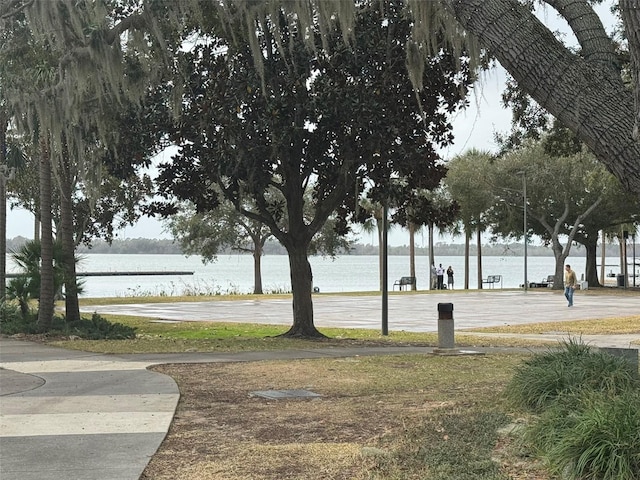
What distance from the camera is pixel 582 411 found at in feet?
19.7

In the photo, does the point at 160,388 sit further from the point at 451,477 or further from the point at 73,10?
the point at 73,10

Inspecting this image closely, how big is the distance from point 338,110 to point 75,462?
9578 mm

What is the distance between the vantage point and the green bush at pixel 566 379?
6941 millimetres

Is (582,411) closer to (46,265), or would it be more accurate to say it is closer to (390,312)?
(46,265)

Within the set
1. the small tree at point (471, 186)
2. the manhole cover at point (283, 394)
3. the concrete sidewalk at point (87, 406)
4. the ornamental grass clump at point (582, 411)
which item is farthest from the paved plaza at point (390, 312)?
the small tree at point (471, 186)

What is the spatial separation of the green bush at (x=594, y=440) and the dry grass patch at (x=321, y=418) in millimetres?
479

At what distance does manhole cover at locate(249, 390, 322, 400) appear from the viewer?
888 centimetres

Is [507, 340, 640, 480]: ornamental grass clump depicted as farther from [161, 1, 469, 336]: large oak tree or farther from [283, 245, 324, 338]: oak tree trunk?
[283, 245, 324, 338]: oak tree trunk

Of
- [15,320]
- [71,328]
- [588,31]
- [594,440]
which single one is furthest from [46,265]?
[594,440]

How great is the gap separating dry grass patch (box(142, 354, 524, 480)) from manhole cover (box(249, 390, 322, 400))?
0.14 metres

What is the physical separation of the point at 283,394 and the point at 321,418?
148 cm

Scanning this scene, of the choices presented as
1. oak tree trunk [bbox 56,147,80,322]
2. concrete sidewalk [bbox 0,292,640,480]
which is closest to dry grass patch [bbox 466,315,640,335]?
concrete sidewalk [bbox 0,292,640,480]

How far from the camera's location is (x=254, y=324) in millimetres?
22328

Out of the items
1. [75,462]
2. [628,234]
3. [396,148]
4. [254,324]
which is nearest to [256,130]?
[396,148]
